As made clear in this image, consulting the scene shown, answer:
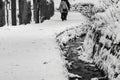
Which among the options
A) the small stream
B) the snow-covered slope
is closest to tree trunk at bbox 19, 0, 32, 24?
the small stream

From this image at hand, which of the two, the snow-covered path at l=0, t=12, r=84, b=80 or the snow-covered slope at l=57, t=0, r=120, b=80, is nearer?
the snow-covered slope at l=57, t=0, r=120, b=80

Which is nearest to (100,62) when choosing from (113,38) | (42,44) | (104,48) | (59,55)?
(104,48)

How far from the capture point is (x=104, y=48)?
7004 mm

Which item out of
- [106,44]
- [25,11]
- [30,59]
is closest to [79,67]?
[106,44]

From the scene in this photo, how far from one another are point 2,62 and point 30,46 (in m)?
2.55

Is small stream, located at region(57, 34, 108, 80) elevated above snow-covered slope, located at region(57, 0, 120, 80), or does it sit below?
below

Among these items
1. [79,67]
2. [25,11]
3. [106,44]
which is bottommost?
[25,11]

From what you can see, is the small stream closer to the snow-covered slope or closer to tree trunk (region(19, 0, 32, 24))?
the snow-covered slope

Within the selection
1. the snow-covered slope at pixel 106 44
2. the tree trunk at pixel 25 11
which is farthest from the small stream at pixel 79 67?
the tree trunk at pixel 25 11

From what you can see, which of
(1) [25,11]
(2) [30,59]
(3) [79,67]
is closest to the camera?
(3) [79,67]

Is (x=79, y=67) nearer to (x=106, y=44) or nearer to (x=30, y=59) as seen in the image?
(x=106, y=44)

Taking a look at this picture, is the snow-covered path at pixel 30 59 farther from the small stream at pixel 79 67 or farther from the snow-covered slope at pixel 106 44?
the snow-covered slope at pixel 106 44

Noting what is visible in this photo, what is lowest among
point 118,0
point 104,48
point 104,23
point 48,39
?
point 48,39

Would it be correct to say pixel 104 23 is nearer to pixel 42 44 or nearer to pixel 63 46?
pixel 63 46
